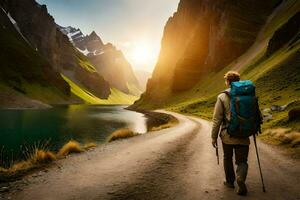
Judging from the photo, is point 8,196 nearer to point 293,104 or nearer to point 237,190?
point 237,190

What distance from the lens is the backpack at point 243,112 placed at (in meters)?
7.35

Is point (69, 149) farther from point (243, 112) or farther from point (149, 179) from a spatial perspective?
point (243, 112)

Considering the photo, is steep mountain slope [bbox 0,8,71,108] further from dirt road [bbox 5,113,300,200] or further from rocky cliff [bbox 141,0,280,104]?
dirt road [bbox 5,113,300,200]

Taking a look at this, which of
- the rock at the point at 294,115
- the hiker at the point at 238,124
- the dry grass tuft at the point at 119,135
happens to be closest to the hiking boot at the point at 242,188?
the hiker at the point at 238,124

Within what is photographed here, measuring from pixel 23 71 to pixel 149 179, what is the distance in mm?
179833

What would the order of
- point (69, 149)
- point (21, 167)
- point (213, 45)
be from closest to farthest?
point (21, 167), point (69, 149), point (213, 45)

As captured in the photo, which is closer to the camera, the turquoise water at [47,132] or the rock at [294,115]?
the rock at [294,115]

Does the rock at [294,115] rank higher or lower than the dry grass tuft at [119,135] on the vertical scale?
higher

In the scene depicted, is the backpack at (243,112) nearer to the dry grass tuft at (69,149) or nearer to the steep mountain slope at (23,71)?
the dry grass tuft at (69,149)

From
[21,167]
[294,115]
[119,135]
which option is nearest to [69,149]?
[21,167]

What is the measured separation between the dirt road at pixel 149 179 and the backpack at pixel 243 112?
6.11 ft

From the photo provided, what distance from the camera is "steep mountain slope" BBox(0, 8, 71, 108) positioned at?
154 m

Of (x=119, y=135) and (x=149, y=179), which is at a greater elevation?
(x=119, y=135)

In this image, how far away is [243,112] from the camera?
24.1ft
